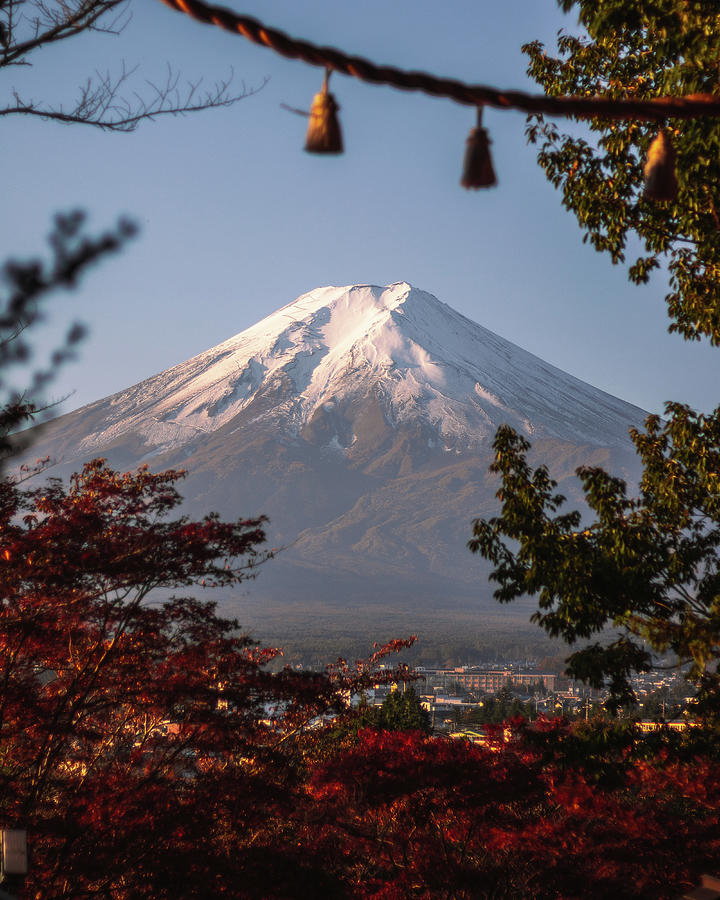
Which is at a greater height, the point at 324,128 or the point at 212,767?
the point at 324,128

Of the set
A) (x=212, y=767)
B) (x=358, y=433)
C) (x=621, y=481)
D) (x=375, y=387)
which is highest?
(x=375, y=387)

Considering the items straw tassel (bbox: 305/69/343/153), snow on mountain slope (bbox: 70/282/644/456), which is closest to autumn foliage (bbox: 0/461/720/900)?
straw tassel (bbox: 305/69/343/153)

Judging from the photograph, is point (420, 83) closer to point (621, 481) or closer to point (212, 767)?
point (621, 481)

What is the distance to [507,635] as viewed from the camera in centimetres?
10206

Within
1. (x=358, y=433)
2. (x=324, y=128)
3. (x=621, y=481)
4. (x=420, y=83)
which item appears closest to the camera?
(x=420, y=83)

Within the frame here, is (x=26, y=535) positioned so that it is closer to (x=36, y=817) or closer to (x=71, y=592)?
(x=71, y=592)

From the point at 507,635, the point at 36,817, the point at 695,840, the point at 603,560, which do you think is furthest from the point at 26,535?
the point at 507,635

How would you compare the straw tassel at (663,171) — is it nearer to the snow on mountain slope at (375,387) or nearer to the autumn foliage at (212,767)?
the autumn foliage at (212,767)

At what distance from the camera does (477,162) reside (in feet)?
6.88

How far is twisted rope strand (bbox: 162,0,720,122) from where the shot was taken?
1.69 metres

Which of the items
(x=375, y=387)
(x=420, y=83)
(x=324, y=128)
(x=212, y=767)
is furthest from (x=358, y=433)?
(x=420, y=83)

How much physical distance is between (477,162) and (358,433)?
167049 mm

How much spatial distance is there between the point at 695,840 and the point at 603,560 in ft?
11.6

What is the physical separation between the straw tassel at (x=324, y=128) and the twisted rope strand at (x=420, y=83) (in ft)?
0.89
